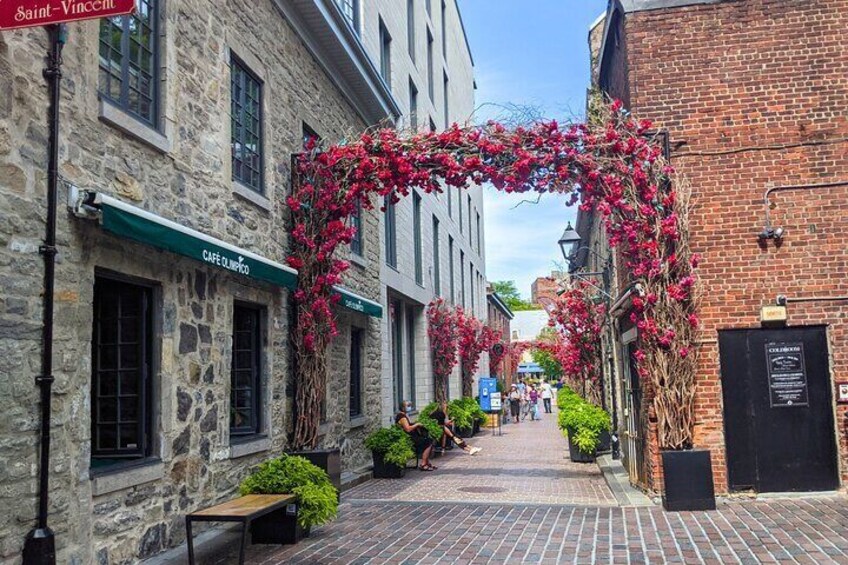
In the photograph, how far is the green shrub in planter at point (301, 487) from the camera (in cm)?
774

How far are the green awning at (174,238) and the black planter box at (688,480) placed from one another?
505 centimetres

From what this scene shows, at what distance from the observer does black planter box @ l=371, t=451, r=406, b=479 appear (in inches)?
516

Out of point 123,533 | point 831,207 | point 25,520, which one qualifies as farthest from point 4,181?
point 831,207

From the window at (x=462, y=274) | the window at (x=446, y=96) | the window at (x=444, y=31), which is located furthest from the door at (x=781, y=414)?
the window at (x=444, y=31)

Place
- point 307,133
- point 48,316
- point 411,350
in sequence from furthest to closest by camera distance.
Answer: point 411,350 → point 307,133 → point 48,316

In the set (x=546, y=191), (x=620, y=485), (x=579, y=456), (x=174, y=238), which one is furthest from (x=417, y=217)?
(x=174, y=238)

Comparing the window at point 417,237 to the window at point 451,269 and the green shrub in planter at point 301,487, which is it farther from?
the green shrub in planter at point 301,487

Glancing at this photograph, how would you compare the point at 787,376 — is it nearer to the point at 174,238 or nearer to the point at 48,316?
the point at 174,238

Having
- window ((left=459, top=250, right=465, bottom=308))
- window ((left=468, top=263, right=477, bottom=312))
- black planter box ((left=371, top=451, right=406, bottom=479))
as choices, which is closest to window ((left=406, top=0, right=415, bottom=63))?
window ((left=459, top=250, right=465, bottom=308))

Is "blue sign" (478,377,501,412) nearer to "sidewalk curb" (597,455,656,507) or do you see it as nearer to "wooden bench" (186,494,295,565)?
"sidewalk curb" (597,455,656,507)

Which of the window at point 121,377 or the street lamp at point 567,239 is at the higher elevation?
the street lamp at point 567,239

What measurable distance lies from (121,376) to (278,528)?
2.19 meters

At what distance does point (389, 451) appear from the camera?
12.9 metres

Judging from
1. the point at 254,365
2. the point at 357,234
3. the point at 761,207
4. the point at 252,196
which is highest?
the point at 357,234
